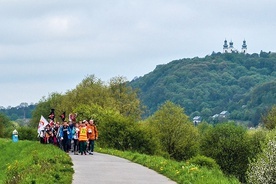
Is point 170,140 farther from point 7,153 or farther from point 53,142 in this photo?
point 53,142

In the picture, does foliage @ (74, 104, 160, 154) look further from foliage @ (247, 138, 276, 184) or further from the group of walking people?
foliage @ (247, 138, 276, 184)

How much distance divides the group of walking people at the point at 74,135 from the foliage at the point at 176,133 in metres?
45.1

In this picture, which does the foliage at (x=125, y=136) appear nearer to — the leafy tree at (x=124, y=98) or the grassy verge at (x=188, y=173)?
the grassy verge at (x=188, y=173)

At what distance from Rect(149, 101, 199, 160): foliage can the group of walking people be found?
45.1 metres

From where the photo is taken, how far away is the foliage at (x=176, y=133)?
87.8 meters

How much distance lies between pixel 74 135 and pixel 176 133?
2027 inches

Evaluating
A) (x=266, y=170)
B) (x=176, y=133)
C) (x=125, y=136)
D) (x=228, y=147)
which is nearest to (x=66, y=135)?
(x=266, y=170)

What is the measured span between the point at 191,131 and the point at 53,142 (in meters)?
49.9

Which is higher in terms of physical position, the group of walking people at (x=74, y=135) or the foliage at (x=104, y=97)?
the foliage at (x=104, y=97)

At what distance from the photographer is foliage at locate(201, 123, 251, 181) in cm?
8681

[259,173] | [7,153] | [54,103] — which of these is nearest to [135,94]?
[54,103]

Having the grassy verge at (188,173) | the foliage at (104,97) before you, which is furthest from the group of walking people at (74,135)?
the foliage at (104,97)

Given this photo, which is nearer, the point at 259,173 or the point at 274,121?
the point at 259,173

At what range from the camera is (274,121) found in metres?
101
